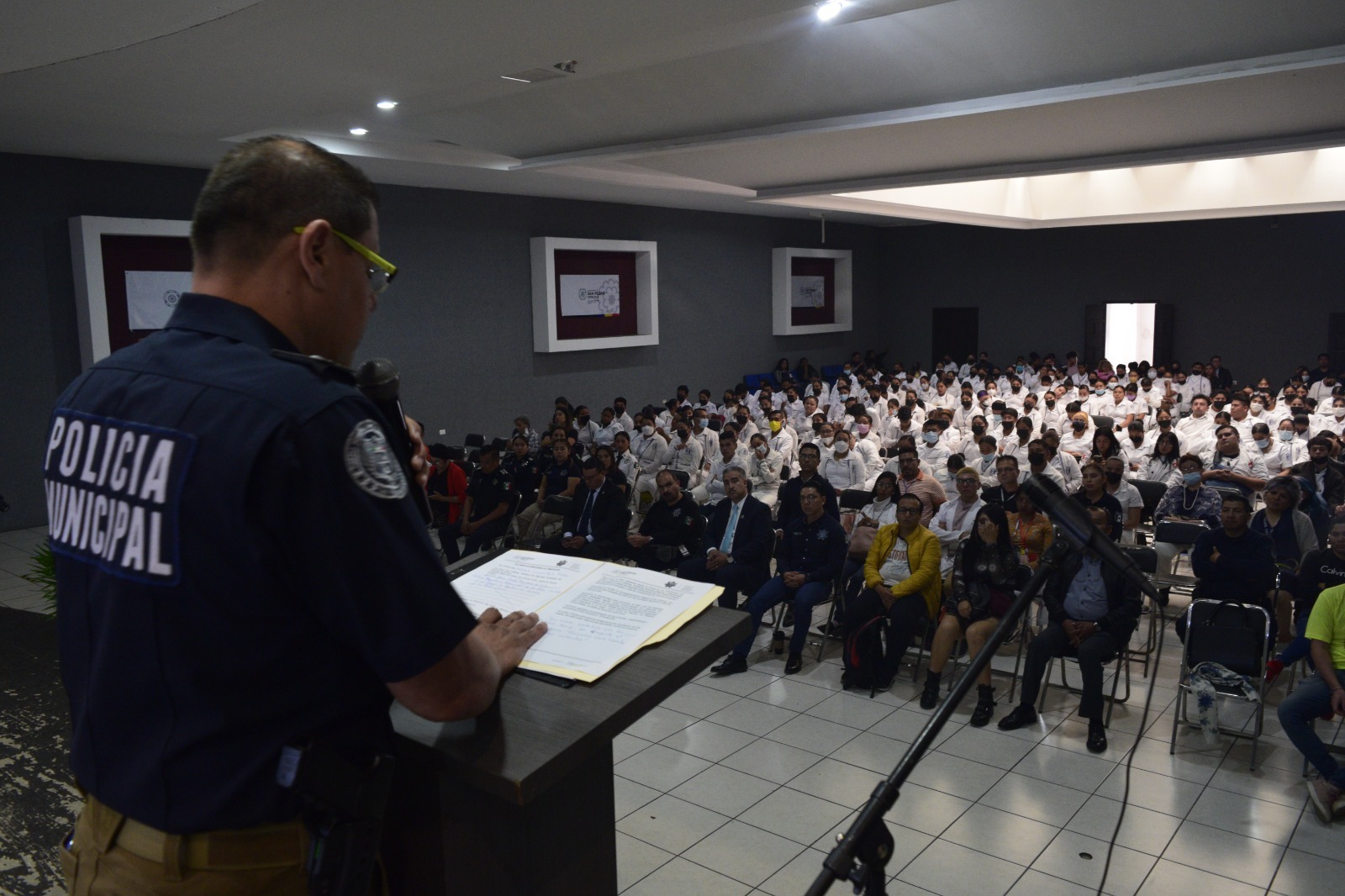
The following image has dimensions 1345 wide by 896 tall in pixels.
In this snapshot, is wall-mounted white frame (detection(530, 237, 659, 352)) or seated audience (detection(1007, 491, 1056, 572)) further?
wall-mounted white frame (detection(530, 237, 659, 352))

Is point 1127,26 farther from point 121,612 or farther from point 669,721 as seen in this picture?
point 121,612

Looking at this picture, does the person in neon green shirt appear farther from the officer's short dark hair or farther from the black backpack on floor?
the officer's short dark hair

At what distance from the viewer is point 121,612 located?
1069 mm

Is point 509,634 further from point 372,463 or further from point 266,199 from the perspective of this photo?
point 266,199

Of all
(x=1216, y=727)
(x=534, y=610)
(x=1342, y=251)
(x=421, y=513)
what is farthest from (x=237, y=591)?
(x=1342, y=251)

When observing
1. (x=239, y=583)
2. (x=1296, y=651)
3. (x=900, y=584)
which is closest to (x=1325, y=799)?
(x=1296, y=651)

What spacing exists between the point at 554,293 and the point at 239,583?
14148 mm

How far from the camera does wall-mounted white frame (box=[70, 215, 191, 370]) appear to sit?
990 centimetres

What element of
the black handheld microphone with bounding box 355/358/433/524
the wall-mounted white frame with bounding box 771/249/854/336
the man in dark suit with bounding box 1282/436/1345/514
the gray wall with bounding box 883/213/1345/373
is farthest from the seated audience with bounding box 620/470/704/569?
the gray wall with bounding box 883/213/1345/373

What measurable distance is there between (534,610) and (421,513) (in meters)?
0.33

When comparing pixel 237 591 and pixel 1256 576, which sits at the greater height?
pixel 237 591

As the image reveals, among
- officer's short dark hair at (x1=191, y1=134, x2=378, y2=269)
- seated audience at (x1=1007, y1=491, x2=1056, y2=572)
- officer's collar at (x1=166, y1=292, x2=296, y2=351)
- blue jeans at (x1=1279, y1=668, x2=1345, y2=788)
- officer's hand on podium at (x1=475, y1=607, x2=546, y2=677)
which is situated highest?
officer's short dark hair at (x1=191, y1=134, x2=378, y2=269)

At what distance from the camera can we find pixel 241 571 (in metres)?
1.02

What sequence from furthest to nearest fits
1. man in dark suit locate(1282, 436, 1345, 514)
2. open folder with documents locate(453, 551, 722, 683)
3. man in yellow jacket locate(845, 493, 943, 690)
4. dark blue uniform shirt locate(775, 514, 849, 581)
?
man in dark suit locate(1282, 436, 1345, 514) → dark blue uniform shirt locate(775, 514, 849, 581) → man in yellow jacket locate(845, 493, 943, 690) → open folder with documents locate(453, 551, 722, 683)
